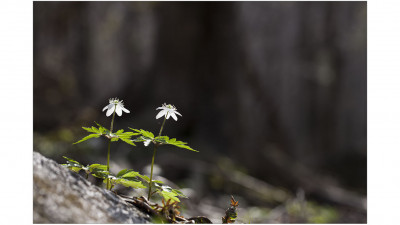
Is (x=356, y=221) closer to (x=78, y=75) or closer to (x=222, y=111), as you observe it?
(x=222, y=111)

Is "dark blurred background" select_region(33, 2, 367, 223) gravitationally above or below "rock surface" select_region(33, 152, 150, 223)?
above

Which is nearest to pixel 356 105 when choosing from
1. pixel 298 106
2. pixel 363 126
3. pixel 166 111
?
pixel 363 126

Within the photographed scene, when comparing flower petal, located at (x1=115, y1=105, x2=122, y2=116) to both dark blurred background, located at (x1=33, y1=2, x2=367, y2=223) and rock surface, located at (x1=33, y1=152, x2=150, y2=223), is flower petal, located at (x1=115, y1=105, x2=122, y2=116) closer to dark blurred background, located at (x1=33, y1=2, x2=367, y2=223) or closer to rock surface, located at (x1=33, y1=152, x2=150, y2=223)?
rock surface, located at (x1=33, y1=152, x2=150, y2=223)

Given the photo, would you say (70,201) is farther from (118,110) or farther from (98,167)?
(118,110)

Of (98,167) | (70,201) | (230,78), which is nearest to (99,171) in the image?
(98,167)

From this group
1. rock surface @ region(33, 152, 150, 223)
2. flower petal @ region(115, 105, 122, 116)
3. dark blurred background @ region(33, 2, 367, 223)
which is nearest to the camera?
rock surface @ region(33, 152, 150, 223)

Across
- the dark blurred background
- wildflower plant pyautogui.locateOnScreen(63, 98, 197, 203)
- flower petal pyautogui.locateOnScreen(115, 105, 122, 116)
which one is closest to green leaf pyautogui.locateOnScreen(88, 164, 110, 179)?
wildflower plant pyautogui.locateOnScreen(63, 98, 197, 203)
